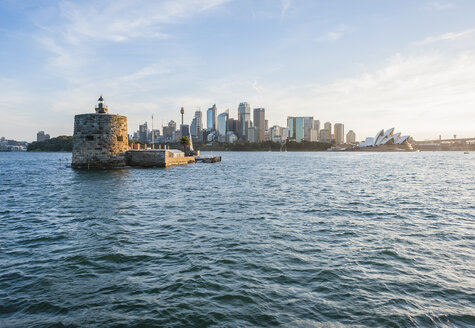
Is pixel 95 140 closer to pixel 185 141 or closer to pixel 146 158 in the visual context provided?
pixel 146 158

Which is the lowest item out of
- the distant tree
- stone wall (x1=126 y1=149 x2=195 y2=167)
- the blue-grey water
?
the blue-grey water

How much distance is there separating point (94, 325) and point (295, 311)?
3848mm

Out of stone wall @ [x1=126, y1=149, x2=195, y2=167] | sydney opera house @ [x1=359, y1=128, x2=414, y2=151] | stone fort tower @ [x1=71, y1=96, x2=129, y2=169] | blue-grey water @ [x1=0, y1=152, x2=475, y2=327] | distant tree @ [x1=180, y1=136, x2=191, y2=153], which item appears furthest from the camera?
sydney opera house @ [x1=359, y1=128, x2=414, y2=151]

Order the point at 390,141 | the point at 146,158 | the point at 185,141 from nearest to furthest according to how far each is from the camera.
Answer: the point at 146,158 < the point at 185,141 < the point at 390,141

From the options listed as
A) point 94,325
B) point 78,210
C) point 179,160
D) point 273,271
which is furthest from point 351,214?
point 179,160

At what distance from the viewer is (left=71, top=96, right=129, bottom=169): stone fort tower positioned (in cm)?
4466

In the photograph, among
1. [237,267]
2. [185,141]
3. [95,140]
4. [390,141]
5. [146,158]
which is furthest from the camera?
[390,141]

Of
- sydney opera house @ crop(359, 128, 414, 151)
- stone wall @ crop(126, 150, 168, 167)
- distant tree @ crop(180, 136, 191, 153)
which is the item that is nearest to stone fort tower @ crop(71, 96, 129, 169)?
stone wall @ crop(126, 150, 168, 167)

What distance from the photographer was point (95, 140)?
44.7 metres

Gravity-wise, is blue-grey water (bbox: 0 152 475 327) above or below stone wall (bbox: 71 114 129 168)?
below

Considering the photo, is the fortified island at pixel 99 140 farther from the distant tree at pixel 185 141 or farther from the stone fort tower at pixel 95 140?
the distant tree at pixel 185 141

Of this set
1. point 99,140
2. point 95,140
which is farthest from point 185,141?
point 95,140

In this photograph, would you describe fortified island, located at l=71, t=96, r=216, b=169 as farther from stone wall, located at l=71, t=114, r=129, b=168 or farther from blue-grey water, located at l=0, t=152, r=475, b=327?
blue-grey water, located at l=0, t=152, r=475, b=327

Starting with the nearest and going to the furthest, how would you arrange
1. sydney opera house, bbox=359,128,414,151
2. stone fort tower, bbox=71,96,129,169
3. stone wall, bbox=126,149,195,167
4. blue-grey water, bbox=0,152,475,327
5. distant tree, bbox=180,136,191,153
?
blue-grey water, bbox=0,152,475,327, stone fort tower, bbox=71,96,129,169, stone wall, bbox=126,149,195,167, distant tree, bbox=180,136,191,153, sydney opera house, bbox=359,128,414,151
